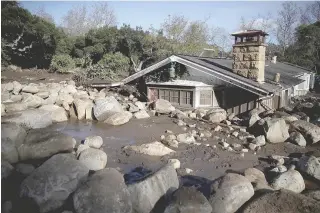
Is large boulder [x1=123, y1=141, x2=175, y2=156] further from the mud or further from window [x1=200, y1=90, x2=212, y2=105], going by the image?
window [x1=200, y1=90, x2=212, y2=105]

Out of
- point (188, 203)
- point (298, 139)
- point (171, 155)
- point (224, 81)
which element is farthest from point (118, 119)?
point (188, 203)

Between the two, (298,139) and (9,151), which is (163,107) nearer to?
(298,139)

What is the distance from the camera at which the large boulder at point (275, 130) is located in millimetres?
12844

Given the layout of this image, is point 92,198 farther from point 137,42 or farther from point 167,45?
point 167,45

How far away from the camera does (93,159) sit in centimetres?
922

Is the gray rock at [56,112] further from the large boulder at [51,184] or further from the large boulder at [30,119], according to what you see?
the large boulder at [51,184]

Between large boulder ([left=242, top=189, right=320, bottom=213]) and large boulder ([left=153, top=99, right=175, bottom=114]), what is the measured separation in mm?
10161

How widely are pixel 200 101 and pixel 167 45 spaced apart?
14641 millimetres

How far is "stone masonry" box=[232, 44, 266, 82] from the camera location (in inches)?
599

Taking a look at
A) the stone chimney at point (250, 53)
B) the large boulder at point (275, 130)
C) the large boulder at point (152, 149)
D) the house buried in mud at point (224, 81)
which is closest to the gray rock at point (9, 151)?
the large boulder at point (152, 149)

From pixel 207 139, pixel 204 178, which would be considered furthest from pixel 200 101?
pixel 204 178

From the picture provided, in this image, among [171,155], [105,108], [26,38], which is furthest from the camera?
[26,38]

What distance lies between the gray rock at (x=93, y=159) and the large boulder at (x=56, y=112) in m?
6.57

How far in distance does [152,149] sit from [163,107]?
5994 mm
